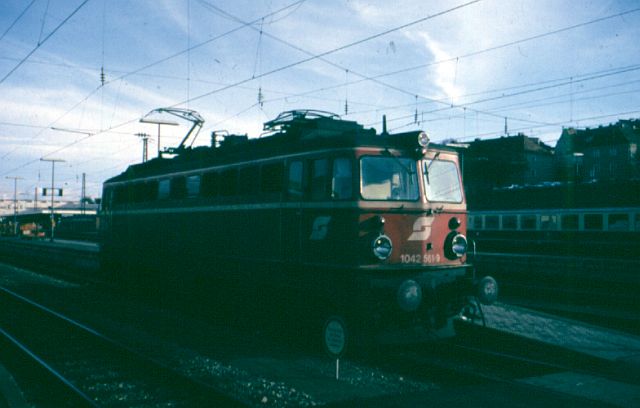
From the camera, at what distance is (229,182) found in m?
10.7

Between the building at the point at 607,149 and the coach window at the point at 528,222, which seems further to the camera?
the building at the point at 607,149

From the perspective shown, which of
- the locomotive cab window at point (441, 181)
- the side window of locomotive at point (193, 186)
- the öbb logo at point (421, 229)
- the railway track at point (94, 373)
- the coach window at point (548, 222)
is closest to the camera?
the railway track at point (94, 373)

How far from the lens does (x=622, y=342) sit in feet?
30.6

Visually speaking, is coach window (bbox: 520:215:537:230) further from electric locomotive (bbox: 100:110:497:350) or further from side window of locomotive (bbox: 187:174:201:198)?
side window of locomotive (bbox: 187:174:201:198)

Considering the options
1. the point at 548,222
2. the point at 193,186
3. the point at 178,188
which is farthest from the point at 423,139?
the point at 548,222

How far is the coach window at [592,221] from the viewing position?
74.6ft

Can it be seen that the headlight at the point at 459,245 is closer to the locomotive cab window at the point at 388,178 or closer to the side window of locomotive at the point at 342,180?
the locomotive cab window at the point at 388,178

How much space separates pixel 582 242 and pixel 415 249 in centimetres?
1766

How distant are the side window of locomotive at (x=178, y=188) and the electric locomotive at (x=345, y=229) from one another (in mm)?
1401

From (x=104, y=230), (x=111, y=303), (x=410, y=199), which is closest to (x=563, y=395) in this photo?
(x=410, y=199)

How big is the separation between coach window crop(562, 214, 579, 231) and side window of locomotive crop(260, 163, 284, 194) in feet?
59.8

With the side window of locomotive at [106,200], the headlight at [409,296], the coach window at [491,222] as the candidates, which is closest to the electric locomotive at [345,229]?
the headlight at [409,296]

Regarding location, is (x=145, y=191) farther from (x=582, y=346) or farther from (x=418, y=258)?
(x=582, y=346)

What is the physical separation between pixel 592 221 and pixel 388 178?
1783cm
